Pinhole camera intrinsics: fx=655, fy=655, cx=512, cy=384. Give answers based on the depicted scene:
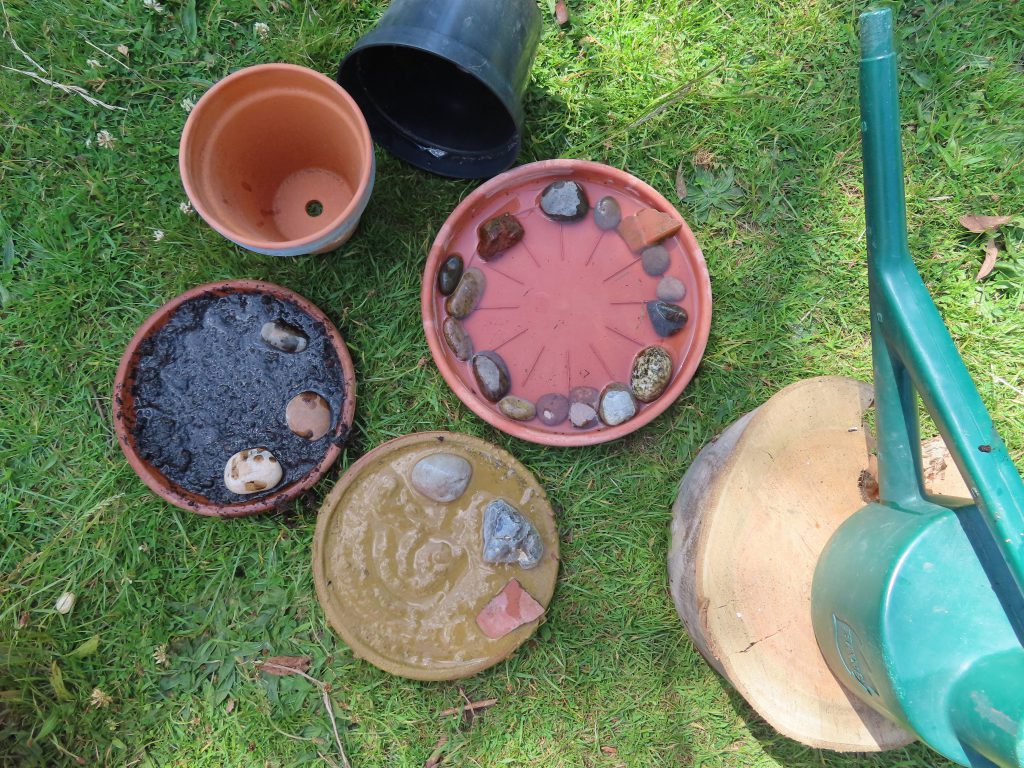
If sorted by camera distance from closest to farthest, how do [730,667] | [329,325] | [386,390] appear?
[730,667] < [329,325] < [386,390]

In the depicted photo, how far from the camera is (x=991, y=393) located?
196 cm

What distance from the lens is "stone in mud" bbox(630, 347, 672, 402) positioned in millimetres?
1820

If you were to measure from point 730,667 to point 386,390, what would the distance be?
115 centimetres

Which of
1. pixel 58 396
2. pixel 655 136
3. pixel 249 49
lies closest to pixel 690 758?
pixel 655 136

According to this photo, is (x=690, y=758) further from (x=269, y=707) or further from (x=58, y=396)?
(x=58, y=396)

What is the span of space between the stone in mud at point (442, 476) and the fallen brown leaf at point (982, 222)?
1.67 meters

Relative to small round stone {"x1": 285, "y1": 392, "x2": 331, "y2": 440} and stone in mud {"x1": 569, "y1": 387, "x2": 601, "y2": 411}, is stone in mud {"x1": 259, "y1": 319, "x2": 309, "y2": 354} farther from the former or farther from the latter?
stone in mud {"x1": 569, "y1": 387, "x2": 601, "y2": 411}

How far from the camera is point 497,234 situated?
1.88m

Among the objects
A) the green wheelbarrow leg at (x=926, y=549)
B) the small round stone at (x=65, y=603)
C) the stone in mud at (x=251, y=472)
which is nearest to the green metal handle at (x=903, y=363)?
the green wheelbarrow leg at (x=926, y=549)

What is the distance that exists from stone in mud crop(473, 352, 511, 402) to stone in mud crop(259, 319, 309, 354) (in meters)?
0.49

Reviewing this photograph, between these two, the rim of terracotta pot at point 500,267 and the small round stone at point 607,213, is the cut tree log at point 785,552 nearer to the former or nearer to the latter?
the rim of terracotta pot at point 500,267

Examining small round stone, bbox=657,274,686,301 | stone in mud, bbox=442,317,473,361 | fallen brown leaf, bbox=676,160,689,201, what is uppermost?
fallen brown leaf, bbox=676,160,689,201

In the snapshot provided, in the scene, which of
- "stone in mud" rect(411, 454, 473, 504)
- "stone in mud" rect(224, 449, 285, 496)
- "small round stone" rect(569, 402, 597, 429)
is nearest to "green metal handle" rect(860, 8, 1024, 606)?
"small round stone" rect(569, 402, 597, 429)

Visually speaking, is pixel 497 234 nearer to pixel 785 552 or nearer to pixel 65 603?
pixel 785 552
